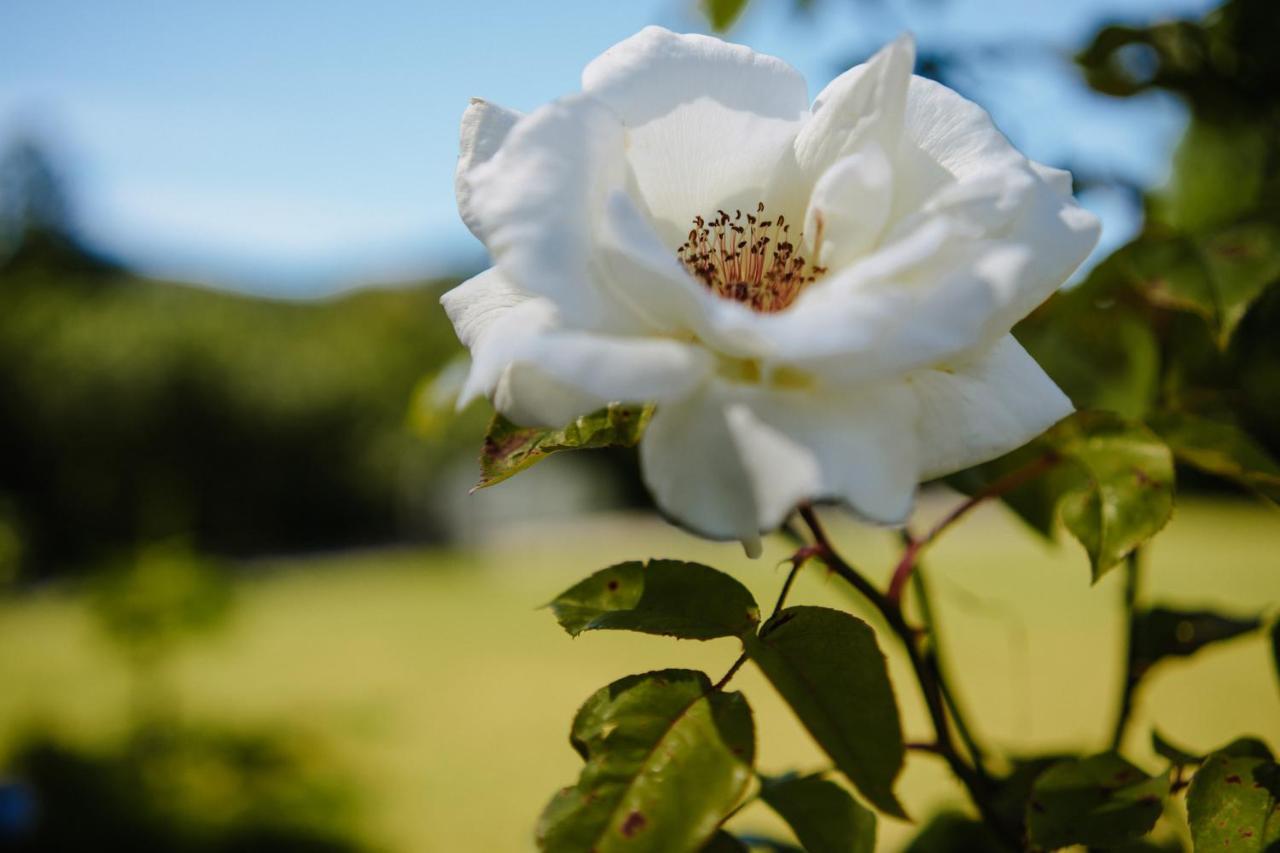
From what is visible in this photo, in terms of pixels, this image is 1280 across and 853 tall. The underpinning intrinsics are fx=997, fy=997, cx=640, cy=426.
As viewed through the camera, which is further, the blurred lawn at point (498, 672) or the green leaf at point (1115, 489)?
the blurred lawn at point (498, 672)

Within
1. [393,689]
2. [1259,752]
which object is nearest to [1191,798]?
[1259,752]

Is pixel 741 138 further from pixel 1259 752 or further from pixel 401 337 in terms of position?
pixel 401 337

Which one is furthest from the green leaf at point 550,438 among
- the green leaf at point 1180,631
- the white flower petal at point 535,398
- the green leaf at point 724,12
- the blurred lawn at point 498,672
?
the blurred lawn at point 498,672

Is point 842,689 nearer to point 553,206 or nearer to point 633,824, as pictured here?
point 633,824

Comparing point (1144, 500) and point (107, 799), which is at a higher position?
point (1144, 500)

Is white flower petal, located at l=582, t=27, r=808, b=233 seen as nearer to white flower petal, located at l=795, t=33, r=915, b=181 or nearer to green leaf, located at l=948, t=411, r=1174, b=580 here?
white flower petal, located at l=795, t=33, r=915, b=181

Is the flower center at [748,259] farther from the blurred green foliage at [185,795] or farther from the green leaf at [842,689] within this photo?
the blurred green foliage at [185,795]

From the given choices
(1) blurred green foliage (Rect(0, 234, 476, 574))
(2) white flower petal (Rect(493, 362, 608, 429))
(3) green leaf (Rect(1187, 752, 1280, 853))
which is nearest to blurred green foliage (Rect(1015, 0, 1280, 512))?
(3) green leaf (Rect(1187, 752, 1280, 853))
